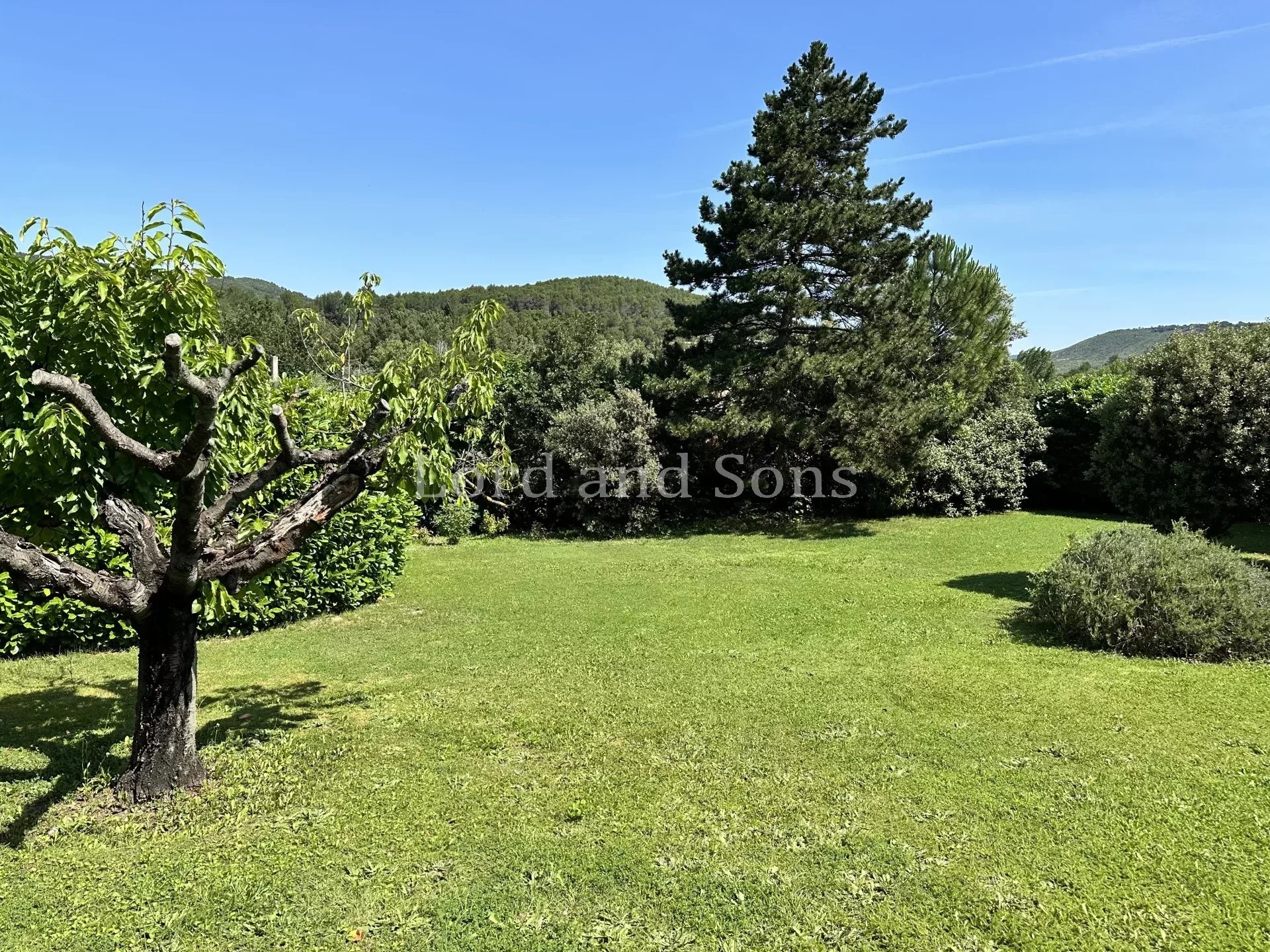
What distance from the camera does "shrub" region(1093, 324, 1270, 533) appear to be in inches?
404

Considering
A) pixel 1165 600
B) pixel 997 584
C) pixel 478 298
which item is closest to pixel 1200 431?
pixel 997 584

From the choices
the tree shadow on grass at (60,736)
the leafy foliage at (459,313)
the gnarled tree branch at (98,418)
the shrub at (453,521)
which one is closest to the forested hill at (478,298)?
the leafy foliage at (459,313)

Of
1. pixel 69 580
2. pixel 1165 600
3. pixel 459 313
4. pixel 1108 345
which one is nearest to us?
pixel 69 580

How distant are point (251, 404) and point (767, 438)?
15271 mm

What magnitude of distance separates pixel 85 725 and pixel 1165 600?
10004 millimetres

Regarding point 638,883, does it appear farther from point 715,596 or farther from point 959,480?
point 959,480

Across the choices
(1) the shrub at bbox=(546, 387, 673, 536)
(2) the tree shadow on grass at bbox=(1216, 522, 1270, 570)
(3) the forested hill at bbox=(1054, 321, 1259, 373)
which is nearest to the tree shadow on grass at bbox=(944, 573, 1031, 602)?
(2) the tree shadow on grass at bbox=(1216, 522, 1270, 570)

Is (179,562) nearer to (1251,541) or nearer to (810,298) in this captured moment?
(810,298)

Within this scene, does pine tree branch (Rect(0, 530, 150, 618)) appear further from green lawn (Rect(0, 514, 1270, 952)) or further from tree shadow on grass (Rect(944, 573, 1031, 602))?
tree shadow on grass (Rect(944, 573, 1031, 602))

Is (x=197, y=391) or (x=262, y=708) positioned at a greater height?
(x=197, y=391)

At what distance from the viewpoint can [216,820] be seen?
169 inches

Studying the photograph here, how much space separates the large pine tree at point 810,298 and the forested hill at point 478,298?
555 inches

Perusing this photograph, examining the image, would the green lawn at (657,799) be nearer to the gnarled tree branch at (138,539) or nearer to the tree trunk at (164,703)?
the tree trunk at (164,703)

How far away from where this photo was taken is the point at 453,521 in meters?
17.2
